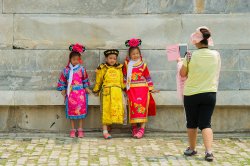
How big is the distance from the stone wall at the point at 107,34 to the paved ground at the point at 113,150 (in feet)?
1.55

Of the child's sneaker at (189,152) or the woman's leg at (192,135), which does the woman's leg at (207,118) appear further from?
the child's sneaker at (189,152)

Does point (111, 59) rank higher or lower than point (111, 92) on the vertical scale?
higher

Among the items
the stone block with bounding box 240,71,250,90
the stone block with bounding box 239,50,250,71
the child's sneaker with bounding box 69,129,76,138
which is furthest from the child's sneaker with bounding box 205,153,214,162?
the child's sneaker with bounding box 69,129,76,138

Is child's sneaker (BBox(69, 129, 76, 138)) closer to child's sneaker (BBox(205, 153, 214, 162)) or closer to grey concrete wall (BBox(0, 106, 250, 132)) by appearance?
grey concrete wall (BBox(0, 106, 250, 132))

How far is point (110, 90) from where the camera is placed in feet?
24.8

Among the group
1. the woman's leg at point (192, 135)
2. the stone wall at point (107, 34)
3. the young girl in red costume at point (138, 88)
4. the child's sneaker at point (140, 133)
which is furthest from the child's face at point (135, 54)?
the woman's leg at point (192, 135)

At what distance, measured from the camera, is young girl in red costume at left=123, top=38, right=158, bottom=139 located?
24.9 feet

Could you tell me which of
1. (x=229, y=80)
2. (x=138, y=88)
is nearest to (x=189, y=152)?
(x=138, y=88)

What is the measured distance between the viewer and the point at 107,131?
7.66 m

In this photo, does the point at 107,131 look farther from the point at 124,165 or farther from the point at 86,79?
the point at 124,165

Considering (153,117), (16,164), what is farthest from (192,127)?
(16,164)

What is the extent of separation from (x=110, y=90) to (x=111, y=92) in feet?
0.12

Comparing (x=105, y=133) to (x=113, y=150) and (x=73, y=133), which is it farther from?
(x=113, y=150)

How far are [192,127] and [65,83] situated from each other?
219 cm
